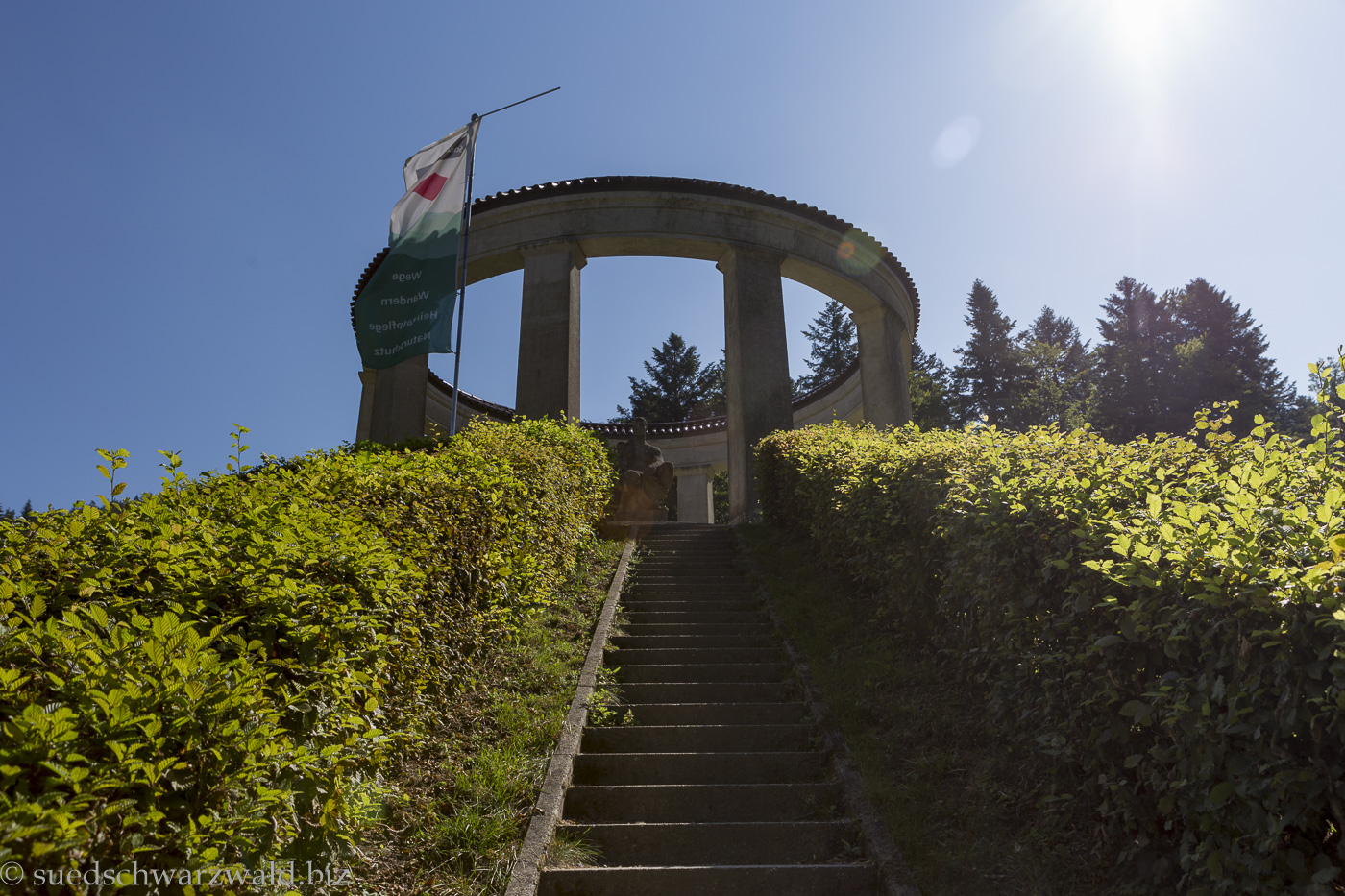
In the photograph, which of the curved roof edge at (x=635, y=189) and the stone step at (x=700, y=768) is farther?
the curved roof edge at (x=635, y=189)

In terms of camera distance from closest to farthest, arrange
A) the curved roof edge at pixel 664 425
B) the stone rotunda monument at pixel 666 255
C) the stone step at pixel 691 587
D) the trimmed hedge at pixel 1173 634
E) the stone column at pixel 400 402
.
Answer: the trimmed hedge at pixel 1173 634 → the stone step at pixel 691 587 → the stone rotunda monument at pixel 666 255 → the stone column at pixel 400 402 → the curved roof edge at pixel 664 425

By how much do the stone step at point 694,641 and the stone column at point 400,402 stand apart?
38.4 feet

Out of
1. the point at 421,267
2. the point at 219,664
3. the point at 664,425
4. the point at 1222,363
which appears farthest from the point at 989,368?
the point at 219,664

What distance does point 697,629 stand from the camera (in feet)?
27.4

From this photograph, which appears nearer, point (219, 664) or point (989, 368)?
point (219, 664)

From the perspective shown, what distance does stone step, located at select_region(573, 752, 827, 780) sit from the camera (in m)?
5.33

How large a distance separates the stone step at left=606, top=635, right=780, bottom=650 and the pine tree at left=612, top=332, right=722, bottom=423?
120 ft

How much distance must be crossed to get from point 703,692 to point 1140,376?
37230 millimetres

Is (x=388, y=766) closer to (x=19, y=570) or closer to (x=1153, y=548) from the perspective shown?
(x=19, y=570)

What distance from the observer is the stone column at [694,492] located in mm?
25531

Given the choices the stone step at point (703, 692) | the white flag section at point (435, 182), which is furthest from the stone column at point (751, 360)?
the stone step at point (703, 692)

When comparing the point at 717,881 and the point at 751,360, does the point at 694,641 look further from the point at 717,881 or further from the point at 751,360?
the point at 751,360

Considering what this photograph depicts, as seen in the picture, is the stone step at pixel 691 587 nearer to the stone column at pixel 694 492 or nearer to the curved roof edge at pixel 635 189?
the curved roof edge at pixel 635 189

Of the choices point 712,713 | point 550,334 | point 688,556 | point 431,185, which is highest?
point 431,185
